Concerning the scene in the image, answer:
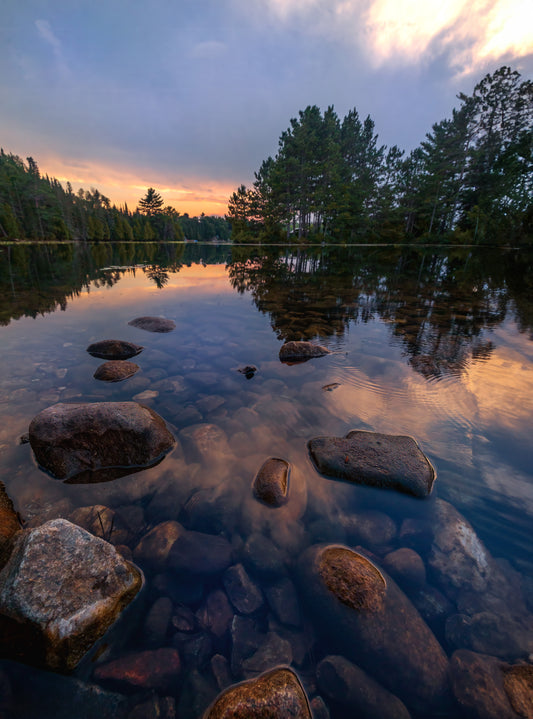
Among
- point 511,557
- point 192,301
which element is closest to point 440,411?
point 511,557

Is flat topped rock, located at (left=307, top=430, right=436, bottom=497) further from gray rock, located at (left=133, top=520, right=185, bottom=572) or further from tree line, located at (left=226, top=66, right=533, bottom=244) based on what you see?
tree line, located at (left=226, top=66, right=533, bottom=244)

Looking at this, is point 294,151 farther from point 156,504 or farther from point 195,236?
point 195,236

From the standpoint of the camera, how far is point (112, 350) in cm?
685

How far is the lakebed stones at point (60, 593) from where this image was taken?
6.19 ft

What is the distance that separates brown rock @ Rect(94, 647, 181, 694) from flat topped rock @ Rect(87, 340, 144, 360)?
587 cm

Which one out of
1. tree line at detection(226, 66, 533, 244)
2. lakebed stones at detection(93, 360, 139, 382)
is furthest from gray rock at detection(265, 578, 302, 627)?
tree line at detection(226, 66, 533, 244)

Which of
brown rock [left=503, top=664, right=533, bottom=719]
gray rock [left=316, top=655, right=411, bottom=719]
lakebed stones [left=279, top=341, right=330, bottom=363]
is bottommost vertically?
gray rock [left=316, top=655, right=411, bottom=719]

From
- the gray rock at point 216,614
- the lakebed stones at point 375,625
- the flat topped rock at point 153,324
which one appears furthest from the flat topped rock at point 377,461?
the flat topped rock at point 153,324

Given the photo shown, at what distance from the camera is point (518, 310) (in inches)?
453

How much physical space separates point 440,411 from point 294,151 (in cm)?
5621

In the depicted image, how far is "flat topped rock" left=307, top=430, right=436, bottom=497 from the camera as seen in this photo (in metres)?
3.38

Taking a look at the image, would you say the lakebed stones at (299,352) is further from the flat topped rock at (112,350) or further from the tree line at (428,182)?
the tree line at (428,182)

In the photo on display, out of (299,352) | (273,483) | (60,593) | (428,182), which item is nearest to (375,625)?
(273,483)

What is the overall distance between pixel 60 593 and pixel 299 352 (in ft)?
19.1
